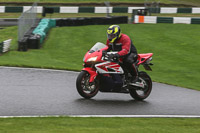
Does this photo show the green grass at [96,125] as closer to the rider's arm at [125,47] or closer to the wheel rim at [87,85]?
the wheel rim at [87,85]

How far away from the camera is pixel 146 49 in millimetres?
20500

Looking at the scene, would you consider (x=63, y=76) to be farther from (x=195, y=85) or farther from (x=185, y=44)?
(x=185, y=44)

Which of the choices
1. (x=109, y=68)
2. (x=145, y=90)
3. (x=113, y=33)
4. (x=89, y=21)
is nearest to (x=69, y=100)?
(x=109, y=68)

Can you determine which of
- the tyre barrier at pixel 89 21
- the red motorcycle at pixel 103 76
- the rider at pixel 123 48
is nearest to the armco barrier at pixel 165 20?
the tyre barrier at pixel 89 21

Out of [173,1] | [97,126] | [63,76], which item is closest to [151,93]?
[63,76]

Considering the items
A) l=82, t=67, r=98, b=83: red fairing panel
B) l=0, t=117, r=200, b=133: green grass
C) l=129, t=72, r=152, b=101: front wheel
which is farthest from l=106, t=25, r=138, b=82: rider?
l=0, t=117, r=200, b=133: green grass

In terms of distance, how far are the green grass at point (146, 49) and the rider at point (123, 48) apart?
10.9 feet

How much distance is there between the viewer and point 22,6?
37531mm

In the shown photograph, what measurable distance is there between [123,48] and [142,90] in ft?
4.53

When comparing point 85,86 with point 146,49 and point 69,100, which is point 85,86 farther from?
point 146,49

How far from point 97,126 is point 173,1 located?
3991 cm

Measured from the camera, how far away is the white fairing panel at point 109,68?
972 centimetres

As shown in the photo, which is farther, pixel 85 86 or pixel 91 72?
pixel 85 86

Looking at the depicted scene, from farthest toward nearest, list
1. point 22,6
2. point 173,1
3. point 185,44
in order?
1. point 173,1
2. point 22,6
3. point 185,44
